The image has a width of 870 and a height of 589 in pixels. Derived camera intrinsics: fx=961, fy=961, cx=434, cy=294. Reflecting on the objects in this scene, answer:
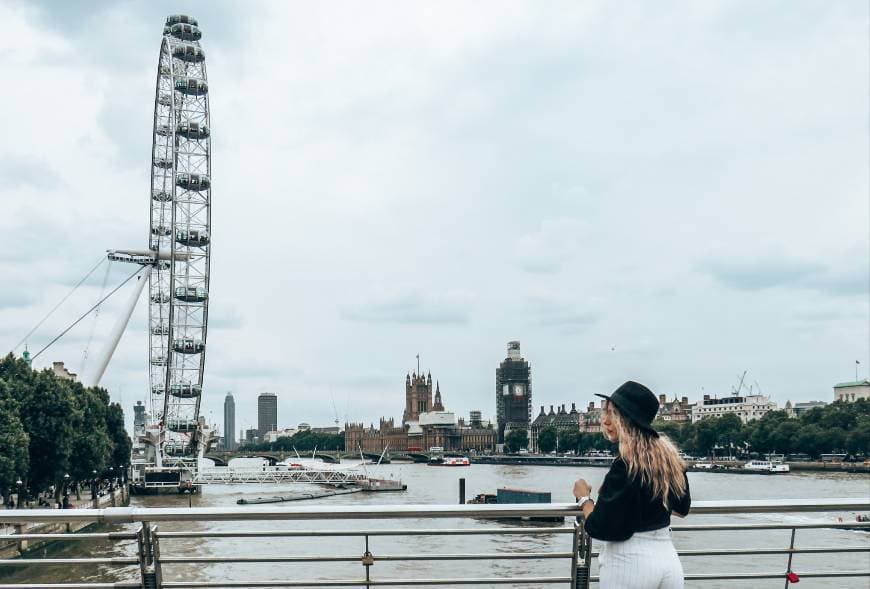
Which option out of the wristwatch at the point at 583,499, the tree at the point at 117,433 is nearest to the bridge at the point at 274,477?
the tree at the point at 117,433

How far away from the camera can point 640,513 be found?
3377 millimetres

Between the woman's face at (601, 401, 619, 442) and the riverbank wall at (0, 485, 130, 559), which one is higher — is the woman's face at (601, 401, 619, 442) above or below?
above

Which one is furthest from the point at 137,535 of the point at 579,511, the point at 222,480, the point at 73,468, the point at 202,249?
the point at 222,480

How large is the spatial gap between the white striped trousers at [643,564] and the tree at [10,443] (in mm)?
32910

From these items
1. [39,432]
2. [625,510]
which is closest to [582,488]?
[625,510]

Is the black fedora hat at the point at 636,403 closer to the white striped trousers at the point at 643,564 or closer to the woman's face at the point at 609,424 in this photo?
the woman's face at the point at 609,424

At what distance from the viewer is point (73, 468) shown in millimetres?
46719

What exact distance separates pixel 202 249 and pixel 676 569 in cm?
6281

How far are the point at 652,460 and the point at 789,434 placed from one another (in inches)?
4568

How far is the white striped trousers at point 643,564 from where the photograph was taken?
3.33m

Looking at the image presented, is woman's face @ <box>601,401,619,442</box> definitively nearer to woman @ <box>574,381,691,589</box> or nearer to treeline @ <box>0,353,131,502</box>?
woman @ <box>574,381,691,589</box>

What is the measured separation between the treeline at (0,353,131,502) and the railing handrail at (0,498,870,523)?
3123cm

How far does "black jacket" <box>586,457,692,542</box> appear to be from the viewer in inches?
133

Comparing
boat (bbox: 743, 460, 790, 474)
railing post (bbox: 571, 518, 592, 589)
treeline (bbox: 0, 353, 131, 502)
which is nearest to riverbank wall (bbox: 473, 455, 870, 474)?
boat (bbox: 743, 460, 790, 474)
